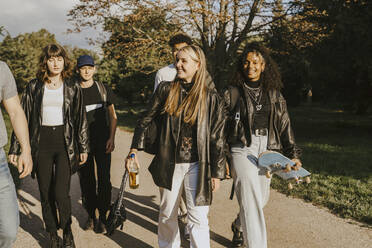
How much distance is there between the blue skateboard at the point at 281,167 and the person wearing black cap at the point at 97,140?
78.3 inches

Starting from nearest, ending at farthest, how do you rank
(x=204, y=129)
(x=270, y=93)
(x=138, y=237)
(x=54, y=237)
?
(x=204, y=129)
(x=270, y=93)
(x=54, y=237)
(x=138, y=237)

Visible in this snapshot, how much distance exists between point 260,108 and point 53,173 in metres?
2.38

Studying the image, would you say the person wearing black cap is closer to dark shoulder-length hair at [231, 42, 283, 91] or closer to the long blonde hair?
the long blonde hair

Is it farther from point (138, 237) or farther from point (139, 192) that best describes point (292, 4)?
point (138, 237)

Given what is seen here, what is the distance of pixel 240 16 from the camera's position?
12234 millimetres

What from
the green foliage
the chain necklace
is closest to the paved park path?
the chain necklace

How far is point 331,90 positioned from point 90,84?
1412 centimetres

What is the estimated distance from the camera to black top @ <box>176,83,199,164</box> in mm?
2881

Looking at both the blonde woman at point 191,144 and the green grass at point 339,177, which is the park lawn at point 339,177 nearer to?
the green grass at point 339,177

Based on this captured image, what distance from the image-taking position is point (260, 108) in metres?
3.29

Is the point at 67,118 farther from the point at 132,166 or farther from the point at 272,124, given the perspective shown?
the point at 272,124

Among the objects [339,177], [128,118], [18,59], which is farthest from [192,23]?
[18,59]

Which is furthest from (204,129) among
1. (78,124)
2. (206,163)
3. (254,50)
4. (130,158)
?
(78,124)

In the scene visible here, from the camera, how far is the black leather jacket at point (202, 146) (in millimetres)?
2857
